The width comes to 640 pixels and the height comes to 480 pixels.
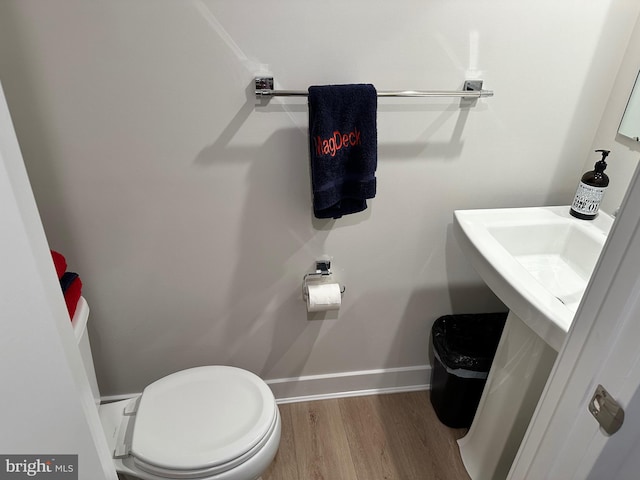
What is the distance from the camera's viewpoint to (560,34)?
1.30 metres

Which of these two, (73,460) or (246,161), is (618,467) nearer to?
(73,460)

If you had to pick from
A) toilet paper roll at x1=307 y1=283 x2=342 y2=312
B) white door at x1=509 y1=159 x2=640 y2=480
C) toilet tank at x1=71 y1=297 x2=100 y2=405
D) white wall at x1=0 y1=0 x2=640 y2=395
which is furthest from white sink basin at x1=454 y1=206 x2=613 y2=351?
toilet tank at x1=71 y1=297 x2=100 y2=405

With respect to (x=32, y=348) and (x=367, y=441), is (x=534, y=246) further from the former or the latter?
(x=32, y=348)

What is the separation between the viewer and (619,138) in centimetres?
138

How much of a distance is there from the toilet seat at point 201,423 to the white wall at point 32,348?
1.48 ft

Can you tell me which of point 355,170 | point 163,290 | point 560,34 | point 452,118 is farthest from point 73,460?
point 560,34

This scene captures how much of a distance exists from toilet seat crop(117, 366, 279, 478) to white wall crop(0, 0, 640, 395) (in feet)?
0.95

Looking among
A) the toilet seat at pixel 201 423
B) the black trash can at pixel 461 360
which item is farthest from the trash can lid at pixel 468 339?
the toilet seat at pixel 201 423

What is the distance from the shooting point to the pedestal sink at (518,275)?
1227 millimetres

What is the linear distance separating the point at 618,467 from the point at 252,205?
1103 mm

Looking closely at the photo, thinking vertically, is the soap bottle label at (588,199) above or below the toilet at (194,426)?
above

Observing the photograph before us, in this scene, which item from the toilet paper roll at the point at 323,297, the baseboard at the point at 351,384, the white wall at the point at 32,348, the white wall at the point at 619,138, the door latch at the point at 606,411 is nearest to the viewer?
the white wall at the point at 32,348

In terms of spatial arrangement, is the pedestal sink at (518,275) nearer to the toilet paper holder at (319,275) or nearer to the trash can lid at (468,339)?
the trash can lid at (468,339)

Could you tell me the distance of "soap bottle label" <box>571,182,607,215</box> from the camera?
4.45ft
